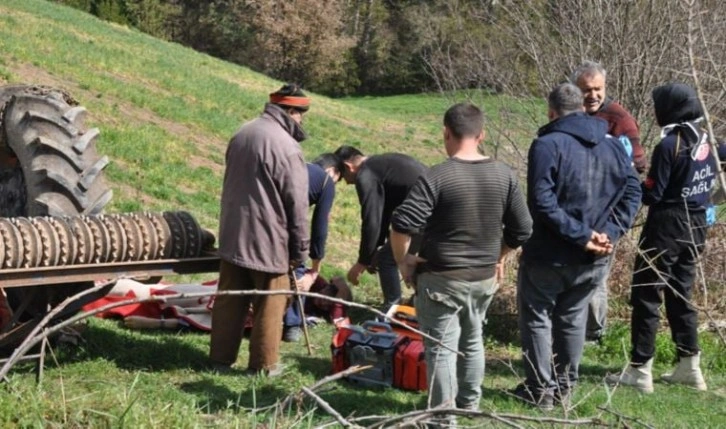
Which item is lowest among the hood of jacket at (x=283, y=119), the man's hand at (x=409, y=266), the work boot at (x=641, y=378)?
the work boot at (x=641, y=378)

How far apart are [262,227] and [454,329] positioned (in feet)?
5.00

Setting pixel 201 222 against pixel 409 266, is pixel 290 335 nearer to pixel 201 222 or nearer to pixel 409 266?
pixel 409 266

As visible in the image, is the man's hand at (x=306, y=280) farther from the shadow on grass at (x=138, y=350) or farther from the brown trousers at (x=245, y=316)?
the shadow on grass at (x=138, y=350)

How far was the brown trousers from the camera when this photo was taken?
6.07 meters

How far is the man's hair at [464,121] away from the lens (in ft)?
16.4

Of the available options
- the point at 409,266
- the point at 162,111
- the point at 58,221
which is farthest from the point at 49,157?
the point at 162,111

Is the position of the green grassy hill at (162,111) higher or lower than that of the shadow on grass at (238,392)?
higher

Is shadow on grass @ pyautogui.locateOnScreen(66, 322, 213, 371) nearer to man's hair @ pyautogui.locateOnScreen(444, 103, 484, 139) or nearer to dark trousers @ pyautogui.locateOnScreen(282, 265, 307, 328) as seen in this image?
dark trousers @ pyautogui.locateOnScreen(282, 265, 307, 328)

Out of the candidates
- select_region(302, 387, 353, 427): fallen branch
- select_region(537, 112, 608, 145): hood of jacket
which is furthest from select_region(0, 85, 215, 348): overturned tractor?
select_region(302, 387, 353, 427): fallen branch

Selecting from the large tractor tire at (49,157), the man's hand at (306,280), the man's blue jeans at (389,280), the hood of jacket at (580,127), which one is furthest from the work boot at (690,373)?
the large tractor tire at (49,157)

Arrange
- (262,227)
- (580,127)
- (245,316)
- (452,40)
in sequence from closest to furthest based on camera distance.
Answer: (580,127) < (262,227) < (245,316) < (452,40)

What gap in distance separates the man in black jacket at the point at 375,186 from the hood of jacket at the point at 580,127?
1.71m

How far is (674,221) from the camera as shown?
20.2ft

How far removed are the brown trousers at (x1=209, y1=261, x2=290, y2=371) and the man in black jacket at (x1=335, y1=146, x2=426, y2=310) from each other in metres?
1.27
